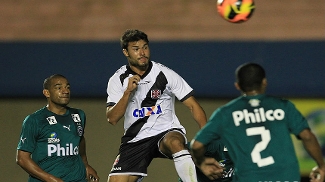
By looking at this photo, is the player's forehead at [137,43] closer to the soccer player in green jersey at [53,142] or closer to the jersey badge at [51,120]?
the soccer player in green jersey at [53,142]

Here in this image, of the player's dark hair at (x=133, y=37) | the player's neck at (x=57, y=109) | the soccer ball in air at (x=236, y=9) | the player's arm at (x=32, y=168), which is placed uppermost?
the soccer ball in air at (x=236, y=9)

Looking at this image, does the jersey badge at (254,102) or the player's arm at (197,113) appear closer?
the jersey badge at (254,102)

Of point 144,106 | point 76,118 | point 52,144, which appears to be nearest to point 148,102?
point 144,106

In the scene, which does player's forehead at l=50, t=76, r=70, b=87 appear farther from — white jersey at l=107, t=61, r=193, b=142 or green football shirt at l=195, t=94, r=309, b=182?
green football shirt at l=195, t=94, r=309, b=182

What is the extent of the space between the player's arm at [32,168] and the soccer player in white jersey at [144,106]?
2.36ft

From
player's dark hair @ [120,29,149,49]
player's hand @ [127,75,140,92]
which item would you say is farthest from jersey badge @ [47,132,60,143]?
player's dark hair @ [120,29,149,49]

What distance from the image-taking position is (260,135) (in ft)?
14.7

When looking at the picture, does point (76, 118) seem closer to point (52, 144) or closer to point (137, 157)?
point (52, 144)

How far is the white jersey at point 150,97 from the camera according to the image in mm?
6398

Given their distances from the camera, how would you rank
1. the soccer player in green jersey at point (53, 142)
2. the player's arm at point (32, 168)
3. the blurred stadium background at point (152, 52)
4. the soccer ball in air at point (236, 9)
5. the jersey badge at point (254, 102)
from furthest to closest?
the blurred stadium background at point (152, 52) → the soccer ball in air at point (236, 9) → the soccer player in green jersey at point (53, 142) → the player's arm at point (32, 168) → the jersey badge at point (254, 102)

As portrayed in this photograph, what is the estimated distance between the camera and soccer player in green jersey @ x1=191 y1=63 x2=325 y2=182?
4.49 m

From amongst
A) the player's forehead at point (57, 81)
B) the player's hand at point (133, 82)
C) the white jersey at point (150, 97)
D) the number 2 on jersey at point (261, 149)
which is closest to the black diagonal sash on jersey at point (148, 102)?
the white jersey at point (150, 97)

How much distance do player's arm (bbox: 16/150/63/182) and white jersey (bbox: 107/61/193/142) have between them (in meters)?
0.87

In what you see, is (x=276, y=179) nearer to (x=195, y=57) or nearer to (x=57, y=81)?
(x=57, y=81)
